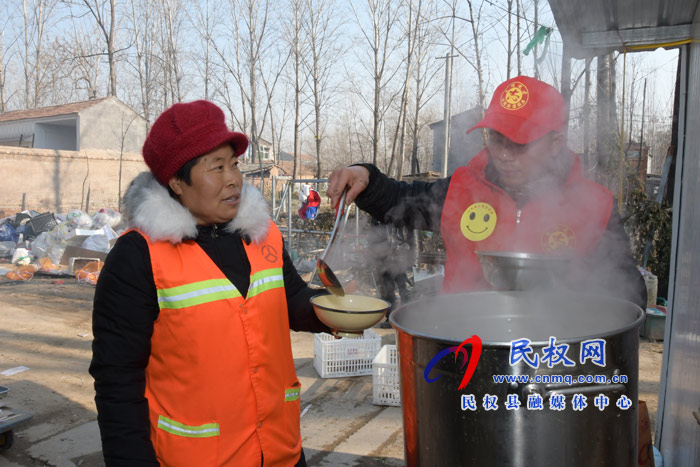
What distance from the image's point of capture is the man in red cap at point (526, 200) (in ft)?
6.21

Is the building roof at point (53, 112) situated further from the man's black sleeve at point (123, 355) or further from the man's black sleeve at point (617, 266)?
the man's black sleeve at point (617, 266)

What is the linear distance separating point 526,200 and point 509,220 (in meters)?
0.10

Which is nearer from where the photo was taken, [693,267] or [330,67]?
[693,267]

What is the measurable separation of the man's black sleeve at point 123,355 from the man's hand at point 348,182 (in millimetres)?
753

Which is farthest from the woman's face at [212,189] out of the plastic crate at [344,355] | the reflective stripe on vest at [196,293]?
the plastic crate at [344,355]

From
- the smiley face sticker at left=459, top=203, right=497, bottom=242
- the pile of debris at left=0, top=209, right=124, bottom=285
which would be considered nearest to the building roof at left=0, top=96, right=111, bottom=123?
the pile of debris at left=0, top=209, right=124, bottom=285

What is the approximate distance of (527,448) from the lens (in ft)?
3.95

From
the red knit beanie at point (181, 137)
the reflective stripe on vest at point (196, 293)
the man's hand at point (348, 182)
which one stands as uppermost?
the red knit beanie at point (181, 137)

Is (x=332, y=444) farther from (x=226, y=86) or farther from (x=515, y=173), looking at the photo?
(x=226, y=86)

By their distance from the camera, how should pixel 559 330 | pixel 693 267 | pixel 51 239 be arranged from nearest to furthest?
pixel 559 330 → pixel 693 267 → pixel 51 239

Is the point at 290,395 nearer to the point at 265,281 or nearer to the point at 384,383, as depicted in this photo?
the point at 265,281

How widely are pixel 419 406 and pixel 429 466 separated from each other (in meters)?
0.16

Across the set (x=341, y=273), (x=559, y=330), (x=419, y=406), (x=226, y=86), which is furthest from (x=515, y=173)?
(x=226, y=86)

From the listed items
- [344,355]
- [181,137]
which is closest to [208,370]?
[181,137]
